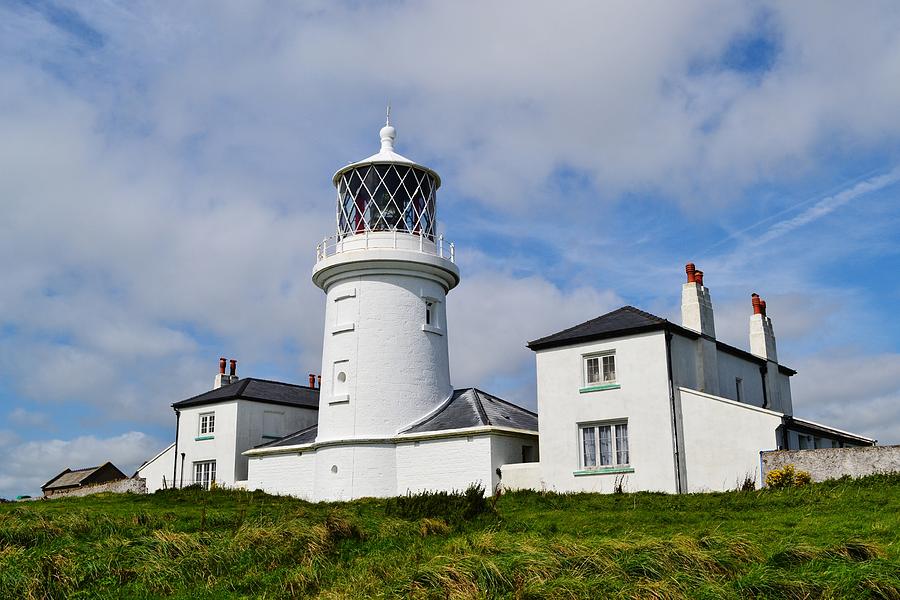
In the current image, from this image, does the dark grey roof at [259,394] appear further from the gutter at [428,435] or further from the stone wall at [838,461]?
the stone wall at [838,461]

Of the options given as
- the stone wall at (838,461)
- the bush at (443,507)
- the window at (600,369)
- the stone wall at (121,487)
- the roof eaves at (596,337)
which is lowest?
the bush at (443,507)

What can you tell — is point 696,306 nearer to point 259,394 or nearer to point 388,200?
point 388,200

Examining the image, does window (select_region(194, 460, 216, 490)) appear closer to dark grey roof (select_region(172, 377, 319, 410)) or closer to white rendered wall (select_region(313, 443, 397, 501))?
dark grey roof (select_region(172, 377, 319, 410))

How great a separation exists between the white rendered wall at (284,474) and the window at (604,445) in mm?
9467

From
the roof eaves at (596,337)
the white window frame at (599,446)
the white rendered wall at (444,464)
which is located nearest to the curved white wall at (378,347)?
the white rendered wall at (444,464)

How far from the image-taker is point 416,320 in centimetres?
2884

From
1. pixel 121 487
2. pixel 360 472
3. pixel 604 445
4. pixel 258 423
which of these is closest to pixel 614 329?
pixel 604 445

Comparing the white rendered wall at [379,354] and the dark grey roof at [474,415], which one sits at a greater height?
the white rendered wall at [379,354]

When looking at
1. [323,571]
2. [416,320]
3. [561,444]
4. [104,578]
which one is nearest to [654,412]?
[561,444]

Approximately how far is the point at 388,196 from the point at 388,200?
0.15 metres

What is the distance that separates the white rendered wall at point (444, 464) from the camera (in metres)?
25.8

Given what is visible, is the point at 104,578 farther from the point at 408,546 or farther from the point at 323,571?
the point at 408,546

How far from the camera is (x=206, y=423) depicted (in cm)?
3662

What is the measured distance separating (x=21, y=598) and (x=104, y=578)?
1167mm
